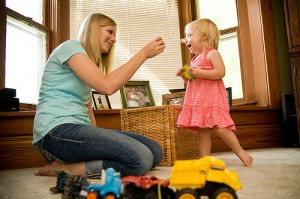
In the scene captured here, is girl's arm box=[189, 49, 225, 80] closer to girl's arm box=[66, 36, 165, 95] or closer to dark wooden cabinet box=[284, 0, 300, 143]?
girl's arm box=[66, 36, 165, 95]

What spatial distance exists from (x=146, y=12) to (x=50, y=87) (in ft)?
5.66

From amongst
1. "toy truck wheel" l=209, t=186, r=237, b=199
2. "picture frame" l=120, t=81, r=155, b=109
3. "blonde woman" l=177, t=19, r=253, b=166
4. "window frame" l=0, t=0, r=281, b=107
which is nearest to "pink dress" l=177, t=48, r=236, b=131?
"blonde woman" l=177, t=19, r=253, b=166

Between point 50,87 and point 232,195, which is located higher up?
point 50,87

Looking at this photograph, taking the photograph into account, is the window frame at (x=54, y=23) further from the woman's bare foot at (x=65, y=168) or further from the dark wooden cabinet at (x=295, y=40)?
the dark wooden cabinet at (x=295, y=40)

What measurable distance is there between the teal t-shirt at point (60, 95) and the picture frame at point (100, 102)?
0.90m

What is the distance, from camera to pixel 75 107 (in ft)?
4.26

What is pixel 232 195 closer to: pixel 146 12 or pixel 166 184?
pixel 166 184

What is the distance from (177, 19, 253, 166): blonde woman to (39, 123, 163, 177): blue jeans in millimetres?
477

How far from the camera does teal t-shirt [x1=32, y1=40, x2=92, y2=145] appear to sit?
1.25 meters

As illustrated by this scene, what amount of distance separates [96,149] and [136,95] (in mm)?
1312

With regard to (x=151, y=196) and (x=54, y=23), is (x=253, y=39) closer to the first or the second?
(x=54, y=23)

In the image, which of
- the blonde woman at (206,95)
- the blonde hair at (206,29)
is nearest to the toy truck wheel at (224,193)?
the blonde woman at (206,95)

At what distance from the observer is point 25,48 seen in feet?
7.25

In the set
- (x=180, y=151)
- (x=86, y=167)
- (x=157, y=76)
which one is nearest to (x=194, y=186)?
(x=86, y=167)
